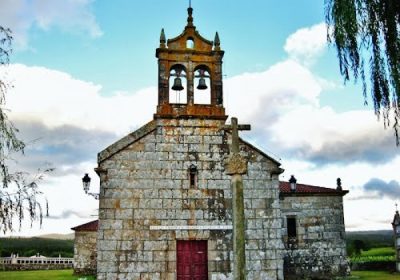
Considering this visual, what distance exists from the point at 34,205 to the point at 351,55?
5.46 meters

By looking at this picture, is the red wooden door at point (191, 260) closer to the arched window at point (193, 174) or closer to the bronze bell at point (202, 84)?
the arched window at point (193, 174)

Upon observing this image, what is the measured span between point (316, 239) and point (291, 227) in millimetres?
1221

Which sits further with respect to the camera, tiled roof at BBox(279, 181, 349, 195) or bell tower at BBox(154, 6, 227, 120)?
tiled roof at BBox(279, 181, 349, 195)

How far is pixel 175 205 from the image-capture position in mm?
14281

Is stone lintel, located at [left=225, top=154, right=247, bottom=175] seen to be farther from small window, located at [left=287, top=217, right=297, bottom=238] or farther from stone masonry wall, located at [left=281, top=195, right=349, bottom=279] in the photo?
small window, located at [left=287, top=217, right=297, bottom=238]

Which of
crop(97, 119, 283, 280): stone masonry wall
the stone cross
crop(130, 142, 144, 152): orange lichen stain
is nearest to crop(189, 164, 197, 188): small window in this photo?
crop(97, 119, 283, 280): stone masonry wall

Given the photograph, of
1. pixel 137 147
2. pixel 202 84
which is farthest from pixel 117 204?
pixel 202 84

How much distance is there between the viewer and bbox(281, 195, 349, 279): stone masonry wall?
63.9 ft

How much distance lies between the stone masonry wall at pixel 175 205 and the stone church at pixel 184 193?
0.10 feet

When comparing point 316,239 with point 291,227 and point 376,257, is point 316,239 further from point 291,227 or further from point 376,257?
point 376,257

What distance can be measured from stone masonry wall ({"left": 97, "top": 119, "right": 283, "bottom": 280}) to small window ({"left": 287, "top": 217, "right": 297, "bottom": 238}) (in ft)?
18.6

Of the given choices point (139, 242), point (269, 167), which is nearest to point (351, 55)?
point (269, 167)

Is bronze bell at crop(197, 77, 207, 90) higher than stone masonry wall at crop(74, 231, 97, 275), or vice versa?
bronze bell at crop(197, 77, 207, 90)

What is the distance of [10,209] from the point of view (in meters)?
4.82
